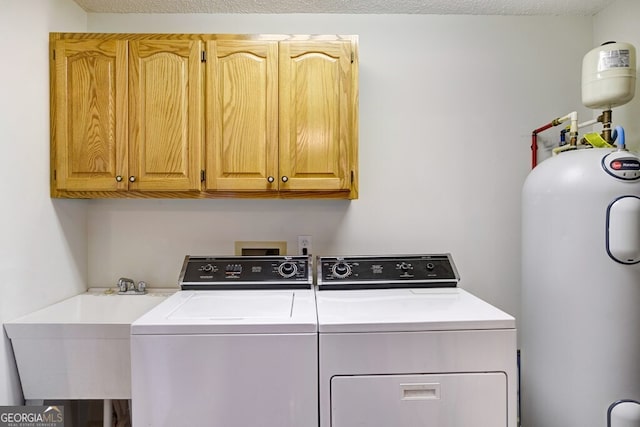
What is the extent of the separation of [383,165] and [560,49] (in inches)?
48.6

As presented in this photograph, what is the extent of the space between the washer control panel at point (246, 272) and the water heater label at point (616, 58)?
1652 millimetres

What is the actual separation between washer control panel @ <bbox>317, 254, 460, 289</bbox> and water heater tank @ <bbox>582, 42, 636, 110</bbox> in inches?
40.4

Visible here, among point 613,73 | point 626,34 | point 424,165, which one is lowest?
point 424,165

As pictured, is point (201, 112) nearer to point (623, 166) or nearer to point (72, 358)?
point (72, 358)

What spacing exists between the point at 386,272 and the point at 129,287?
142cm

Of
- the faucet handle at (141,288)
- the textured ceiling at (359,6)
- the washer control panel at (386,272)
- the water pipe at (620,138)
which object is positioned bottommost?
the faucet handle at (141,288)

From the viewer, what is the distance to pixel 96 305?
6.14ft

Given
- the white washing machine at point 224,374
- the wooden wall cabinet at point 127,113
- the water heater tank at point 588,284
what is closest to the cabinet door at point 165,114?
the wooden wall cabinet at point 127,113

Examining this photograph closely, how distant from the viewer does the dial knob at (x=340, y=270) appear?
1.84 meters

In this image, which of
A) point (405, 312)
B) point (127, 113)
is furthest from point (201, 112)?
point (405, 312)

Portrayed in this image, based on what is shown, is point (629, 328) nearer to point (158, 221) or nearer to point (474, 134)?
point (474, 134)

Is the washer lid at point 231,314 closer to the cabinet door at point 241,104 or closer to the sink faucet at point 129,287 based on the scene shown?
the sink faucet at point 129,287

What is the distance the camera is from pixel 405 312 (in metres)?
1.40

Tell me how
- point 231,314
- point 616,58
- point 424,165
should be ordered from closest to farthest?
point 231,314, point 616,58, point 424,165
